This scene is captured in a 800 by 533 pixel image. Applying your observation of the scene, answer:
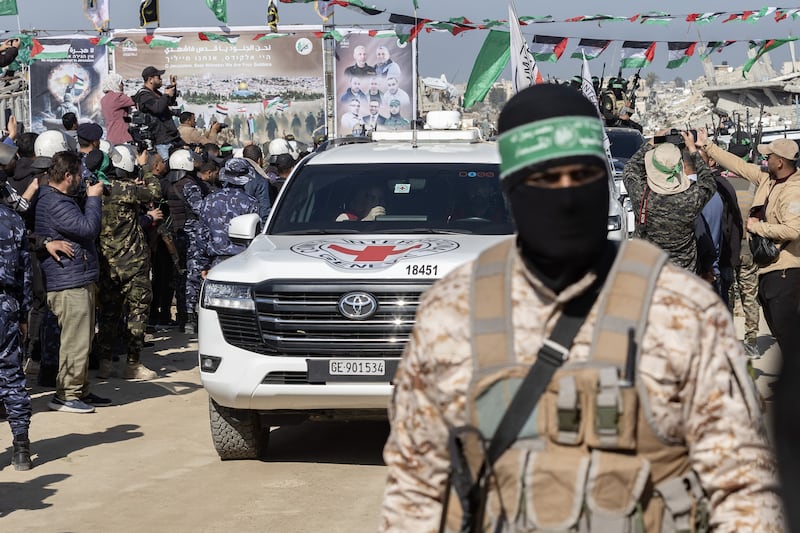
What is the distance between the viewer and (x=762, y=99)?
3164 inches

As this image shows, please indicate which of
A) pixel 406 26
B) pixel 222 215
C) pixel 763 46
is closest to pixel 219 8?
pixel 406 26

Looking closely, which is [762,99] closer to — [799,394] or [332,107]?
[332,107]

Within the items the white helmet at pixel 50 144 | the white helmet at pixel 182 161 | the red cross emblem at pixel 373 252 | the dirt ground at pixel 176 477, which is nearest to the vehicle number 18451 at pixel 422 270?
the red cross emblem at pixel 373 252

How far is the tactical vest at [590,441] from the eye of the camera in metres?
2.49

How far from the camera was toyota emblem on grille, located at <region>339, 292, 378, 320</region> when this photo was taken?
750 cm

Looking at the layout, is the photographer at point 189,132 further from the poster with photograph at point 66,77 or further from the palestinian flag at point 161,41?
the poster with photograph at point 66,77

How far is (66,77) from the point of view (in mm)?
31078

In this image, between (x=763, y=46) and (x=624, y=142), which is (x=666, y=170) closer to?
(x=624, y=142)

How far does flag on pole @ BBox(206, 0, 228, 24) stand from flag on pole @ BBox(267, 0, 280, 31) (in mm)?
1231

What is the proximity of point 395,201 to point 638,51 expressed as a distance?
17.8 m

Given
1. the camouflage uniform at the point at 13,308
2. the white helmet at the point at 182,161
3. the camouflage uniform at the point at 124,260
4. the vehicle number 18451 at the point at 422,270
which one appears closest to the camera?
the vehicle number 18451 at the point at 422,270

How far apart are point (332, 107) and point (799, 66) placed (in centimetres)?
7480

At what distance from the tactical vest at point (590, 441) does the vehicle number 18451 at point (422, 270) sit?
4.87m

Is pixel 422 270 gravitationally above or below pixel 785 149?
below
